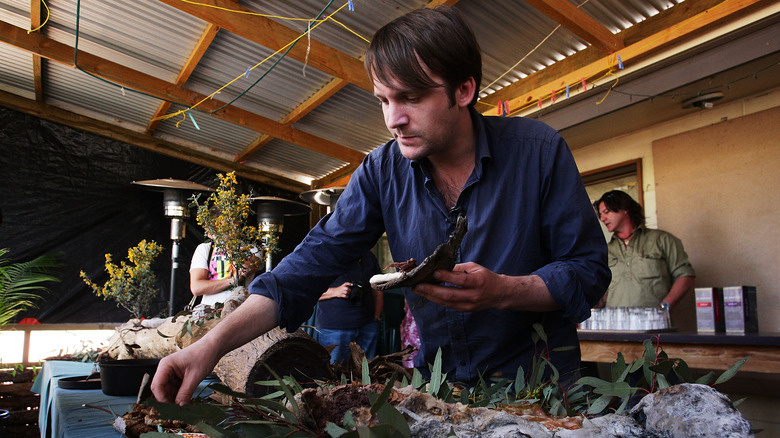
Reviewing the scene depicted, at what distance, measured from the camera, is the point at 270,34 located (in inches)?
190

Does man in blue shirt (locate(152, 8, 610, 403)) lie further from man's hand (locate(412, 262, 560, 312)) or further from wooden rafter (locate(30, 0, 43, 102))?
wooden rafter (locate(30, 0, 43, 102))

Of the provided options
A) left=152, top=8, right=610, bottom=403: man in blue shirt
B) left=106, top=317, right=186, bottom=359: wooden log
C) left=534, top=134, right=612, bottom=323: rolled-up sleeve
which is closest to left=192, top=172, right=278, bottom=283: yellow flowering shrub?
left=106, top=317, right=186, bottom=359: wooden log

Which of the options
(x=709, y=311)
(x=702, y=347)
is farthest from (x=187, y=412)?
(x=709, y=311)

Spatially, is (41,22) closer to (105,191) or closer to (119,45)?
(119,45)

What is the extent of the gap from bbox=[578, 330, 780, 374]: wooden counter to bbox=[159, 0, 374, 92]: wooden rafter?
3233 mm

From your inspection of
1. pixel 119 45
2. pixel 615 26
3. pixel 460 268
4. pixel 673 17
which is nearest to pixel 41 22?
pixel 119 45

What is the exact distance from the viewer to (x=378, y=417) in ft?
2.10

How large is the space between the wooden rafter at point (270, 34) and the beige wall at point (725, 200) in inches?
116

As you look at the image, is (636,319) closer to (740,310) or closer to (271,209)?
(740,310)

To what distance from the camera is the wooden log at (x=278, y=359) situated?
163 centimetres

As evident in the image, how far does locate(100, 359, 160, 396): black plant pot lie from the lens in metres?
1.69

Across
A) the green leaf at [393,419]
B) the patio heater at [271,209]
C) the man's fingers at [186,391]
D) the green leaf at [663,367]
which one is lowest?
the man's fingers at [186,391]

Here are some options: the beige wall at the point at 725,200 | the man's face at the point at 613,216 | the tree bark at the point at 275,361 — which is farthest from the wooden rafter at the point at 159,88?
the tree bark at the point at 275,361

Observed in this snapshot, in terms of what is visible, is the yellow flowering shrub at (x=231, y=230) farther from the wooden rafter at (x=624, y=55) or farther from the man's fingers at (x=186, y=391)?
the wooden rafter at (x=624, y=55)
